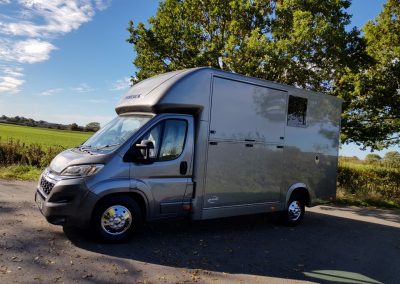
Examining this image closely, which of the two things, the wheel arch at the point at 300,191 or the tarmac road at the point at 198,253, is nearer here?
the tarmac road at the point at 198,253

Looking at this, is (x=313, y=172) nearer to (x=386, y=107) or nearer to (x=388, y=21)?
(x=386, y=107)

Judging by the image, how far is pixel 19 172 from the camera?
1427cm

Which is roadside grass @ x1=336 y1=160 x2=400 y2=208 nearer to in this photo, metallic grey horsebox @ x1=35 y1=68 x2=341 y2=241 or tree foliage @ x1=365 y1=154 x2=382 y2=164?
tree foliage @ x1=365 y1=154 x2=382 y2=164

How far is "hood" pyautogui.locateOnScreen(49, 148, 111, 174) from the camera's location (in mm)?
6320

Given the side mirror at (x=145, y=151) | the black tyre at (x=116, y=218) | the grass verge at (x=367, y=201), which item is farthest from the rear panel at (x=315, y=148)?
the grass verge at (x=367, y=201)

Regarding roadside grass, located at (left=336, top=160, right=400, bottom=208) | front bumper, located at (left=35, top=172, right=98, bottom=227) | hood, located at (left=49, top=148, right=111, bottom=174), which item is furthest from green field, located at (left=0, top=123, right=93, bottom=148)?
front bumper, located at (left=35, top=172, right=98, bottom=227)

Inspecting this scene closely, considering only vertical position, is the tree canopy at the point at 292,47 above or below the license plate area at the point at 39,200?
above

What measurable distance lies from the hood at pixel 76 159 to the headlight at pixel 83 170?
62 millimetres

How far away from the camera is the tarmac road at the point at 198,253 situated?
17.5 feet

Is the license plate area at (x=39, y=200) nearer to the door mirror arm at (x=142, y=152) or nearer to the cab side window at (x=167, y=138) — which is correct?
the door mirror arm at (x=142, y=152)

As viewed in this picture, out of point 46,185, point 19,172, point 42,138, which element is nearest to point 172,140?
point 46,185

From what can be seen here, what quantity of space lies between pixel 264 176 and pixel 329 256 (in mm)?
2101

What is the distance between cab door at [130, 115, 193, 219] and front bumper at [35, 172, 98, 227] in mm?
782

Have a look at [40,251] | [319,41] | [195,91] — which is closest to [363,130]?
[319,41]
